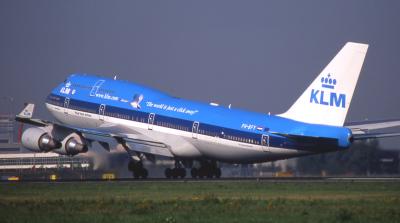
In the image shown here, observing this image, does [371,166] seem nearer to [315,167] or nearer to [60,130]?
[315,167]

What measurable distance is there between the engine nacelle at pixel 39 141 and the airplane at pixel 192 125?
0.22 feet

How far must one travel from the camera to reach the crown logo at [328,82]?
56.9 m

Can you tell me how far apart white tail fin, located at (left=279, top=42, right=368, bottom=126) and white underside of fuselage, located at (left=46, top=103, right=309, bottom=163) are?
111 inches

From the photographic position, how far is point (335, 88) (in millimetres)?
56781

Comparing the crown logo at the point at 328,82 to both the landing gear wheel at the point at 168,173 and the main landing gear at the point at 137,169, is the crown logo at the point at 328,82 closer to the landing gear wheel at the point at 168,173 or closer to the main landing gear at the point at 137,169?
the landing gear wheel at the point at 168,173

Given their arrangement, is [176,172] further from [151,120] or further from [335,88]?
[335,88]

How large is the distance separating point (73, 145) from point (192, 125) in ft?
26.7

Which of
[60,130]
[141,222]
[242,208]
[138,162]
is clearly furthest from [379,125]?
[141,222]

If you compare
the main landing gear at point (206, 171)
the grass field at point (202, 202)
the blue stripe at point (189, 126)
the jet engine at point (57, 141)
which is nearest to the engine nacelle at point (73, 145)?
the jet engine at point (57, 141)

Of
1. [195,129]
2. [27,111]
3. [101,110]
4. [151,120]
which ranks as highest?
[101,110]

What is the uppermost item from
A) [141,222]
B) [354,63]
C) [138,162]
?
[354,63]

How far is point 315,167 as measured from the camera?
224 ft

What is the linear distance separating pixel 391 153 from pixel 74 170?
76.2 feet

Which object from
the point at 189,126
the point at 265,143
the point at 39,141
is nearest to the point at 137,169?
the point at 189,126
